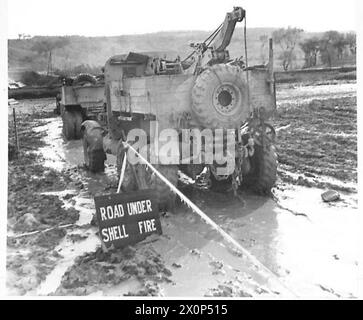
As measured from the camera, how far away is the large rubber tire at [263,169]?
643 centimetres

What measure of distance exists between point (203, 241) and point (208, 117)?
4.82 ft

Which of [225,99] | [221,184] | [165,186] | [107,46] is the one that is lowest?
[221,184]

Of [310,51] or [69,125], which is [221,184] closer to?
[69,125]

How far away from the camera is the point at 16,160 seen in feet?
29.0

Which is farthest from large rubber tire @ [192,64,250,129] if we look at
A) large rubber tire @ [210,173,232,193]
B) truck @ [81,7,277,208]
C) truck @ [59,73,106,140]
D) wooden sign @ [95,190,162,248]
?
truck @ [59,73,106,140]

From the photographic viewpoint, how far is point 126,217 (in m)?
4.66

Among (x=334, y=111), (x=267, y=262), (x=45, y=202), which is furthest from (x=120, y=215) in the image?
(x=334, y=111)

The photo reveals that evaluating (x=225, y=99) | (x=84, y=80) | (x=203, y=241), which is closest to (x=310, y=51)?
(x=84, y=80)

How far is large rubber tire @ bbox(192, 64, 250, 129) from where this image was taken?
5699 mm

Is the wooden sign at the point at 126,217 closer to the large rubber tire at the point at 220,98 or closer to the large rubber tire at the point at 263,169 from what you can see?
the large rubber tire at the point at 220,98

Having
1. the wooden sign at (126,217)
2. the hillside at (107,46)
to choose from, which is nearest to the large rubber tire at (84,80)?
the hillside at (107,46)
